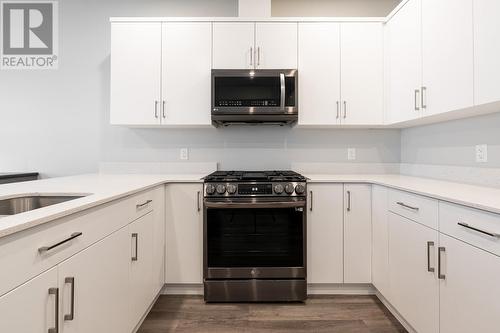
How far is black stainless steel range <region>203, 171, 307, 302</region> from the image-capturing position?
2369mm

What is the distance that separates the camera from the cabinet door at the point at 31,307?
85 centimetres

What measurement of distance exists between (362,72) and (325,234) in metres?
1.43

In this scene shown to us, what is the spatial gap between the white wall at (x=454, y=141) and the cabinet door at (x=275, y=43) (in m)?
1.30

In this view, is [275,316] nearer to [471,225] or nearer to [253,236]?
[253,236]

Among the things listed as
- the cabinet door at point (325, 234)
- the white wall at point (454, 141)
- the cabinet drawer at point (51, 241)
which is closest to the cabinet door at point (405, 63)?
the white wall at point (454, 141)

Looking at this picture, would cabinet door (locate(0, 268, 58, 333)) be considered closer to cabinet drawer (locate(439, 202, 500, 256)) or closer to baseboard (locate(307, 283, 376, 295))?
cabinet drawer (locate(439, 202, 500, 256))

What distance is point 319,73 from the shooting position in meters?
2.73

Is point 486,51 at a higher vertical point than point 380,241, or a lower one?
higher

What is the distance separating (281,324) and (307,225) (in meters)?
0.74

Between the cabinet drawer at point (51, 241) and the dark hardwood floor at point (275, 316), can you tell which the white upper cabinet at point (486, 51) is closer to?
the dark hardwood floor at point (275, 316)

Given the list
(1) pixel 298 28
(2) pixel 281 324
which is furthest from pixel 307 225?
(1) pixel 298 28

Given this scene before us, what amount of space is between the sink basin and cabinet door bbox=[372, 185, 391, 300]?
1951mm

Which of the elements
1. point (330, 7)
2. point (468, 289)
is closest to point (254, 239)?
point (468, 289)

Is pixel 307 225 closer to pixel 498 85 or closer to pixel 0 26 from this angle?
pixel 498 85
